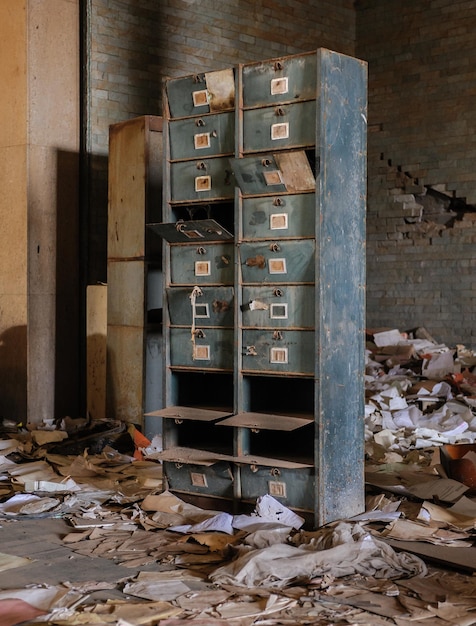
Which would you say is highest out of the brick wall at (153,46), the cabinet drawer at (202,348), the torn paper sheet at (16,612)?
the brick wall at (153,46)

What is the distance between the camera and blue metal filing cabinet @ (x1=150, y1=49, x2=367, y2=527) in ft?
16.1

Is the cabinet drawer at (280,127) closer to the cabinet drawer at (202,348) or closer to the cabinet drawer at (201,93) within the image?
the cabinet drawer at (201,93)

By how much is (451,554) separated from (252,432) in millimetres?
1532

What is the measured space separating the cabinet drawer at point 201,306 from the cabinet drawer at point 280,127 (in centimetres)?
92

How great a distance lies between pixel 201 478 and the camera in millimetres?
5367

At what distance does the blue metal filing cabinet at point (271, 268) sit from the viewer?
4.92 meters

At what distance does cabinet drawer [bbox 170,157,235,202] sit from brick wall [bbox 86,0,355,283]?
333 cm

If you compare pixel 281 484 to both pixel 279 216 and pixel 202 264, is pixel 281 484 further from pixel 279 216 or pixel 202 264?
pixel 279 216

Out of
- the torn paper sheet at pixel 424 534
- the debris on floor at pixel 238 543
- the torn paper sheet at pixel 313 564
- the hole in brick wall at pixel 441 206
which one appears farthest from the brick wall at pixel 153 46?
the torn paper sheet at pixel 313 564

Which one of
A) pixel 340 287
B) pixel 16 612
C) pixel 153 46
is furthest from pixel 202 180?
pixel 153 46

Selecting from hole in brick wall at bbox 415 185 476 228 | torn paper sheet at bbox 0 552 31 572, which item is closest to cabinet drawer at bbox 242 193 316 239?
torn paper sheet at bbox 0 552 31 572

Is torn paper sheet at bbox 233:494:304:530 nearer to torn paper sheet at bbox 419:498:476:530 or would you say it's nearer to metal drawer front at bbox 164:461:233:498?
metal drawer front at bbox 164:461:233:498

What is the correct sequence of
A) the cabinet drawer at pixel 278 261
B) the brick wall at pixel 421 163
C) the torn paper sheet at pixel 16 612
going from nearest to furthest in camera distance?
the torn paper sheet at pixel 16 612
the cabinet drawer at pixel 278 261
the brick wall at pixel 421 163

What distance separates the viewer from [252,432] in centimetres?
541
